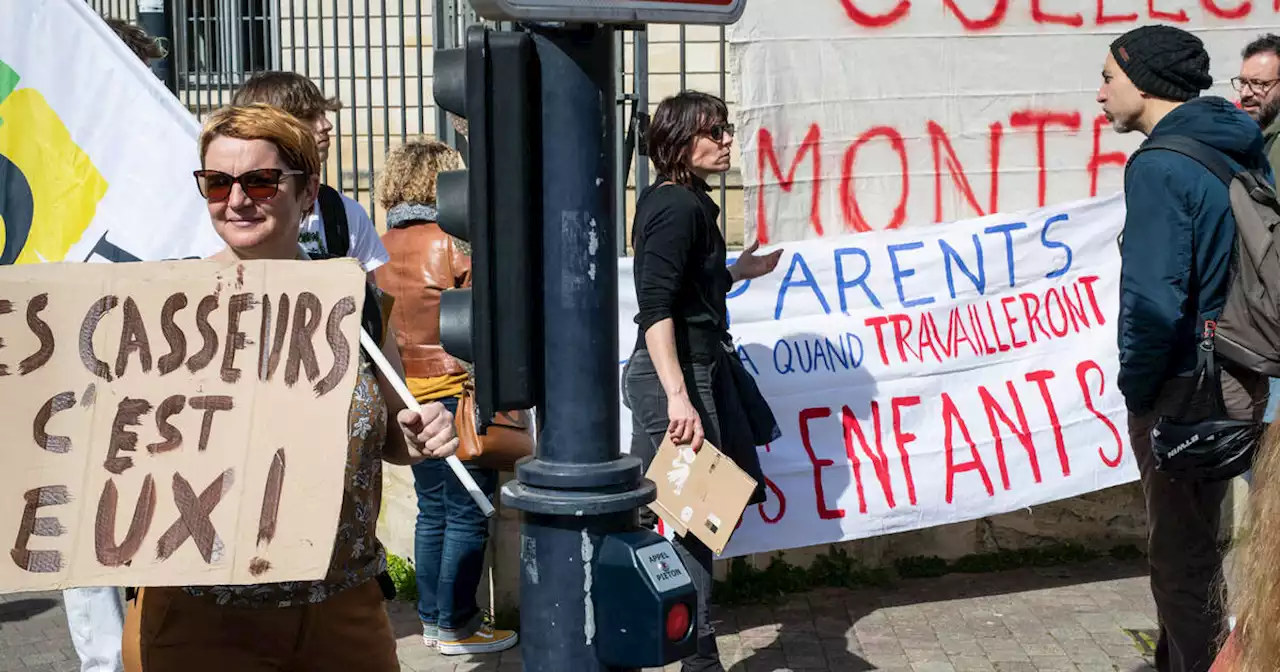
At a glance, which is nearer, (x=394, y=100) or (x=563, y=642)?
(x=563, y=642)

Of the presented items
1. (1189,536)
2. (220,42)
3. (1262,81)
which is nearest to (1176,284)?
(1189,536)

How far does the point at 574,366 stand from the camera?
2834 mm

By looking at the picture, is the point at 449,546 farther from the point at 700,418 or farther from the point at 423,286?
the point at 700,418

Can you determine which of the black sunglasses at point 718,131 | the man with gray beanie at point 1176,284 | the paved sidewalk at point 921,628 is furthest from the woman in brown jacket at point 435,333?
the man with gray beanie at point 1176,284

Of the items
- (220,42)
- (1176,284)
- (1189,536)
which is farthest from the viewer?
(220,42)

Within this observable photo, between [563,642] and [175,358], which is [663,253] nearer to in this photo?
[563,642]

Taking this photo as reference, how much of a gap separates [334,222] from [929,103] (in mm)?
2974

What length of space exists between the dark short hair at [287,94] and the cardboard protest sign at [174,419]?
6.77 ft

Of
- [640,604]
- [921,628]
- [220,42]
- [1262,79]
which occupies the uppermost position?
[220,42]

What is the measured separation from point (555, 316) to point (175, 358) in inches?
27.4

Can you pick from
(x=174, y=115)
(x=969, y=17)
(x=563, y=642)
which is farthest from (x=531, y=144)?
(x=969, y=17)

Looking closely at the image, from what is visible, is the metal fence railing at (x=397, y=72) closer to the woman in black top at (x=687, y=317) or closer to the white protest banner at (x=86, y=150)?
the woman in black top at (x=687, y=317)

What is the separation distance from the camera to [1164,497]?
426 cm

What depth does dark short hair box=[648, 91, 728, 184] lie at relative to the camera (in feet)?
15.6
